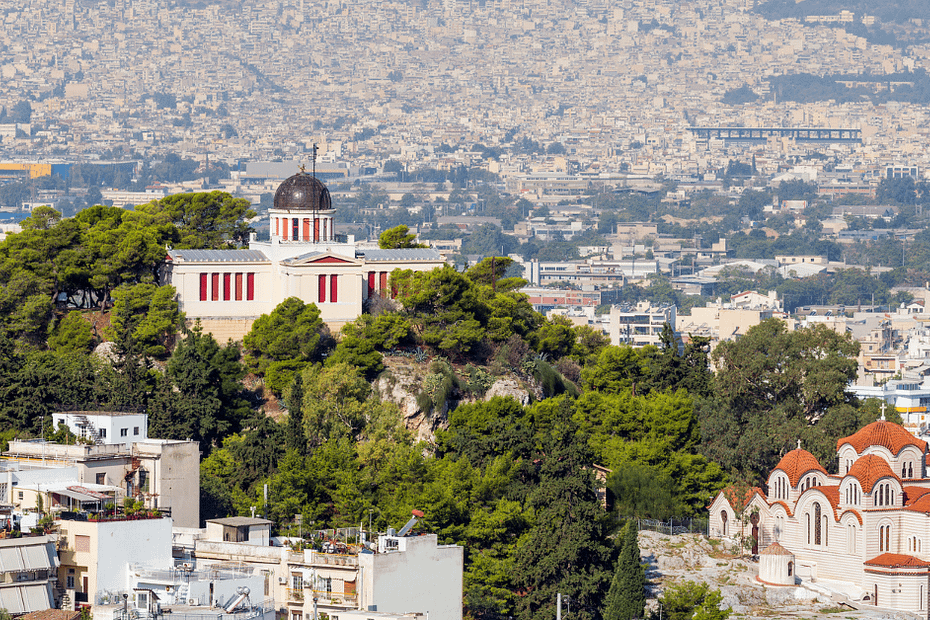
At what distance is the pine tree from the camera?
35.4 meters

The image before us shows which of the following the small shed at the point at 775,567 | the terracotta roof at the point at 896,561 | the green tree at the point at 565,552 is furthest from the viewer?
the terracotta roof at the point at 896,561

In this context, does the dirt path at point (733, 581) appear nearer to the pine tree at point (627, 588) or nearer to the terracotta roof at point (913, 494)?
the pine tree at point (627, 588)

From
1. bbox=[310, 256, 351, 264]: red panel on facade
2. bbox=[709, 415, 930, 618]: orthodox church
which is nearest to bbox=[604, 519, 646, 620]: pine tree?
bbox=[709, 415, 930, 618]: orthodox church

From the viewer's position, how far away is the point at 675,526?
43938 millimetres

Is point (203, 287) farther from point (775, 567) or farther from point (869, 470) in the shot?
point (869, 470)

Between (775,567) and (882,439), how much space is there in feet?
15.6

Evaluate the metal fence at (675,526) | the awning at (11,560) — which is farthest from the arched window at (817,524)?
the awning at (11,560)

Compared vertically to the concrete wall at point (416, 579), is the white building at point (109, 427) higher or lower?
higher

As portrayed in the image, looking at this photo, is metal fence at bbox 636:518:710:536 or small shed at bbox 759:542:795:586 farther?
metal fence at bbox 636:518:710:536

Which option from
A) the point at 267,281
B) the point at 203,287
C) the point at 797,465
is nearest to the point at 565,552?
the point at 797,465

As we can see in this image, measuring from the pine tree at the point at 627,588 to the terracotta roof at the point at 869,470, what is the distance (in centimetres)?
757

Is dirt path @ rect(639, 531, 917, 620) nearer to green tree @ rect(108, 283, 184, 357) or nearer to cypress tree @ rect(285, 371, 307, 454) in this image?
cypress tree @ rect(285, 371, 307, 454)

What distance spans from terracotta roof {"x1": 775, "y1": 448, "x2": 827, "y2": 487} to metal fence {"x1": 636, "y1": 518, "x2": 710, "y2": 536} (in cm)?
202

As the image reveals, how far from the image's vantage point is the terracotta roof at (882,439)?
1719 inches
